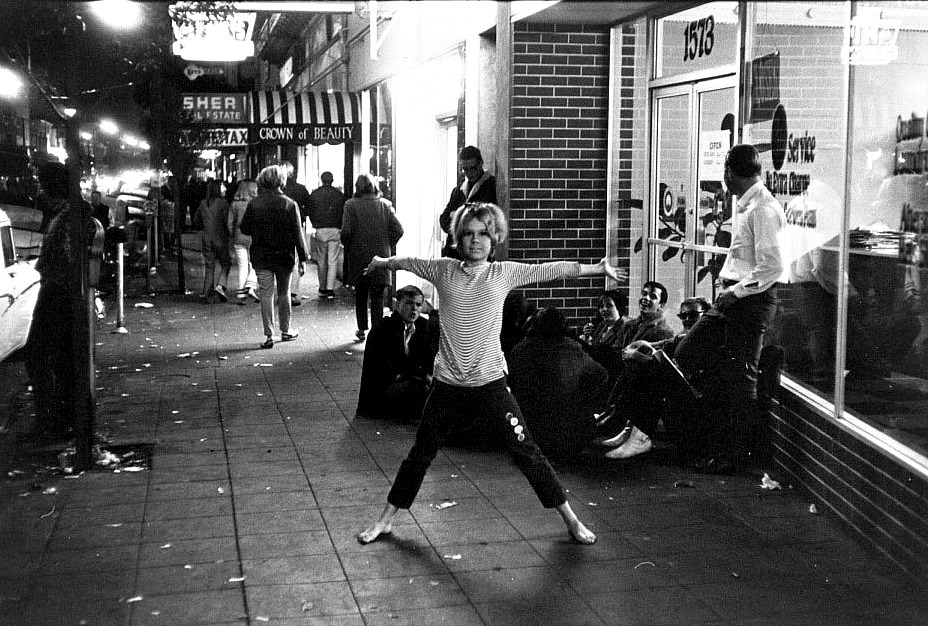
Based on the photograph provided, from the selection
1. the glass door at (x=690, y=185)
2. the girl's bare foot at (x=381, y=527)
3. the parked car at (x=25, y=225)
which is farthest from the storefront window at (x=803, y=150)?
the parked car at (x=25, y=225)

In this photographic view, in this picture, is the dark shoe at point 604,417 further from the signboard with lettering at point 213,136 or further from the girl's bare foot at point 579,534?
the signboard with lettering at point 213,136

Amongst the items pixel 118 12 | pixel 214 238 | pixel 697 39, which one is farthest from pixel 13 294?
pixel 214 238

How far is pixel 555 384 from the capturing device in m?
7.39

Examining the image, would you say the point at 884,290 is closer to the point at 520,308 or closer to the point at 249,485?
the point at 520,308

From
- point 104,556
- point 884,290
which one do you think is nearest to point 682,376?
point 884,290

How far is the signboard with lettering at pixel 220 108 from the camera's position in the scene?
2089 centimetres

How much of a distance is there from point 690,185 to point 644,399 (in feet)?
8.47

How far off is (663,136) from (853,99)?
363cm

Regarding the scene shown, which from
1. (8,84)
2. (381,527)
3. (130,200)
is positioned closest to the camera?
(381,527)

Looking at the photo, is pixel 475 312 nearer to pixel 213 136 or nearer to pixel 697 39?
pixel 697 39

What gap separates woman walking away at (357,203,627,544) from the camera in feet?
19.1

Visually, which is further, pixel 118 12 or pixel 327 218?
pixel 327 218

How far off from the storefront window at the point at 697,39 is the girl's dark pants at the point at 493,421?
3.88 m

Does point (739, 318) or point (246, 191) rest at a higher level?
point (246, 191)
